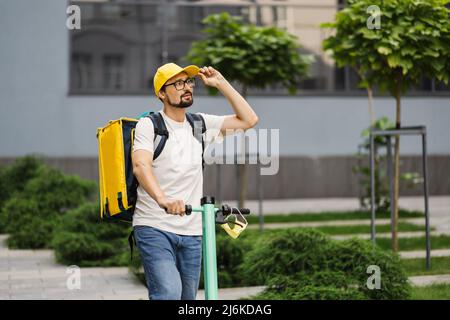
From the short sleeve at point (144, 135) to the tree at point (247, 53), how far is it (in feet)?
25.3

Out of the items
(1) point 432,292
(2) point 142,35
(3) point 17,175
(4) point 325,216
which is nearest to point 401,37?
(1) point 432,292

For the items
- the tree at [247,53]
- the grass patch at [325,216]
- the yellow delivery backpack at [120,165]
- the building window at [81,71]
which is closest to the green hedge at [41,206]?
the tree at [247,53]

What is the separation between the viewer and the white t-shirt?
459cm

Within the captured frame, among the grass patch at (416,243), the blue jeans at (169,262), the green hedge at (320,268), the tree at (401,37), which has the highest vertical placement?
the tree at (401,37)

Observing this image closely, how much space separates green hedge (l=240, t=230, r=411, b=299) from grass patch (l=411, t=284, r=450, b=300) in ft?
0.45

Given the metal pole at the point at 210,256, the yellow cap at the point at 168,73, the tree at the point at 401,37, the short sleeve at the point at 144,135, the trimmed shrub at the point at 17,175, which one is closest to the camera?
the metal pole at the point at 210,256

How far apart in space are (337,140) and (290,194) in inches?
67.3

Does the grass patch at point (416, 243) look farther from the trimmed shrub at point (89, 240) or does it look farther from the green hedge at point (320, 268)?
the trimmed shrub at point (89, 240)

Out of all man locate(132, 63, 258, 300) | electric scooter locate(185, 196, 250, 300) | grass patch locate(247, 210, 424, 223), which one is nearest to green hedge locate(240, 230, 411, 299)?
man locate(132, 63, 258, 300)

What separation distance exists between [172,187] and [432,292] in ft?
11.8

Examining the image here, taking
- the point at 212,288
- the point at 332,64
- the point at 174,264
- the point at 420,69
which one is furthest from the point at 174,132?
the point at 332,64

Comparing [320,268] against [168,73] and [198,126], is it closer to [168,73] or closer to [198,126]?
[198,126]

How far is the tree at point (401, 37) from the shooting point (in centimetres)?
878
